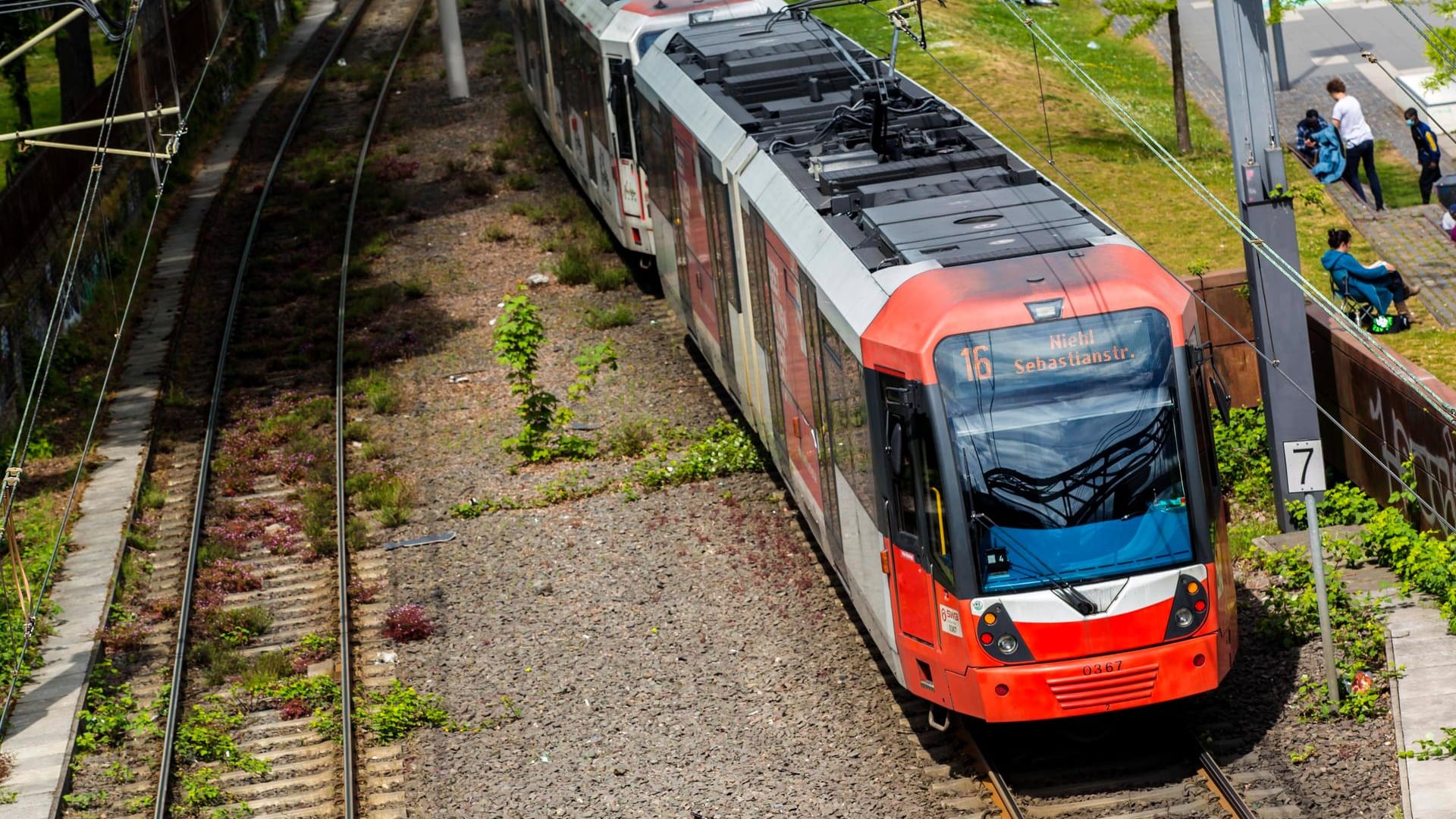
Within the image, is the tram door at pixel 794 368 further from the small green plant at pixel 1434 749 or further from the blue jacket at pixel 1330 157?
the blue jacket at pixel 1330 157

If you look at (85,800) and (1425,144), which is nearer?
(85,800)

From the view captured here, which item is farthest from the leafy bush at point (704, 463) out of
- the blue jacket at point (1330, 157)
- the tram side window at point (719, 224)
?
the blue jacket at point (1330, 157)

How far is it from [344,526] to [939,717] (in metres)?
7.27

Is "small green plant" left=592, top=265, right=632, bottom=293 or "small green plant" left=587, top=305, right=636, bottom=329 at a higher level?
"small green plant" left=592, top=265, right=632, bottom=293

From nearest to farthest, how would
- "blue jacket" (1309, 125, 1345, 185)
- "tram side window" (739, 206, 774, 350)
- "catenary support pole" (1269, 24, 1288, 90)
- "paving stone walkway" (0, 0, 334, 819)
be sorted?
1. "paving stone walkway" (0, 0, 334, 819)
2. "tram side window" (739, 206, 774, 350)
3. "blue jacket" (1309, 125, 1345, 185)
4. "catenary support pole" (1269, 24, 1288, 90)

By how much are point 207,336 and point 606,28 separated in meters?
6.62

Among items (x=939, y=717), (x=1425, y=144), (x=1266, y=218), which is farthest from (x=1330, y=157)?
(x=939, y=717)

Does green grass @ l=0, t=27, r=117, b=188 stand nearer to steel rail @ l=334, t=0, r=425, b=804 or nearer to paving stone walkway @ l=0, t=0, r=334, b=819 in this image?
steel rail @ l=334, t=0, r=425, b=804

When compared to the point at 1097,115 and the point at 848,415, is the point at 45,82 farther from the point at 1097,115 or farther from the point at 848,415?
the point at 848,415

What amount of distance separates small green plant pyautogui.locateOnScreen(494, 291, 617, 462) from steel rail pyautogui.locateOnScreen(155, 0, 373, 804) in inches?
126

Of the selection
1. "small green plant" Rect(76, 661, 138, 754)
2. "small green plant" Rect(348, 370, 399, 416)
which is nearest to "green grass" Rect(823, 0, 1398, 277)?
"small green plant" Rect(348, 370, 399, 416)

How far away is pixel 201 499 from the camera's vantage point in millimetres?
17906

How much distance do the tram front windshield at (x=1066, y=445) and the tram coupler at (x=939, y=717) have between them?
5.22ft

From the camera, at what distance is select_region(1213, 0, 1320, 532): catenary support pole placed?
44.5 ft
